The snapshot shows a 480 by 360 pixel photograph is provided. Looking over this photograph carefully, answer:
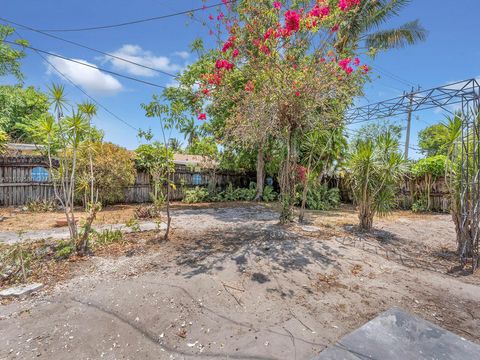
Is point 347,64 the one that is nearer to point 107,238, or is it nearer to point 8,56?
point 107,238

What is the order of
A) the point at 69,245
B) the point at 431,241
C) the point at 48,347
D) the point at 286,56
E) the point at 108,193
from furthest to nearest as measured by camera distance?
1. the point at 108,193
2. the point at 431,241
3. the point at 286,56
4. the point at 69,245
5. the point at 48,347

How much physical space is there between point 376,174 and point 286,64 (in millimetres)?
2978

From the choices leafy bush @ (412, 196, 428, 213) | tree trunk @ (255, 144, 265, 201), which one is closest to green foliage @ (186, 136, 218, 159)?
tree trunk @ (255, 144, 265, 201)

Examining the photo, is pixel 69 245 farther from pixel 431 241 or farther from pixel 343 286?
pixel 431 241

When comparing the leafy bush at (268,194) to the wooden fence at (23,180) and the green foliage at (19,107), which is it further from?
the green foliage at (19,107)

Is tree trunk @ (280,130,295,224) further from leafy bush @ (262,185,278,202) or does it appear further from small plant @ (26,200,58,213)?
small plant @ (26,200,58,213)

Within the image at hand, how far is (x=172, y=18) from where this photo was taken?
29.1 feet

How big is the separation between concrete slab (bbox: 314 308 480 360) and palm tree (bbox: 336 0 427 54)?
11.4 m

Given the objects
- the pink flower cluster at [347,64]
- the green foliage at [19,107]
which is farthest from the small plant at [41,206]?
the green foliage at [19,107]

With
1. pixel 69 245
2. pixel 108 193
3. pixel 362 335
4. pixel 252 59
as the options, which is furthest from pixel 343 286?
pixel 108 193

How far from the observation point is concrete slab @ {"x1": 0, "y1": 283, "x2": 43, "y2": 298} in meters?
2.78

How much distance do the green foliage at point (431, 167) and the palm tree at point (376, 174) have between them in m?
5.31

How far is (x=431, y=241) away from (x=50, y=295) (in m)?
6.55

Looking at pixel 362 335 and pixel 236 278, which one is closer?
pixel 362 335
